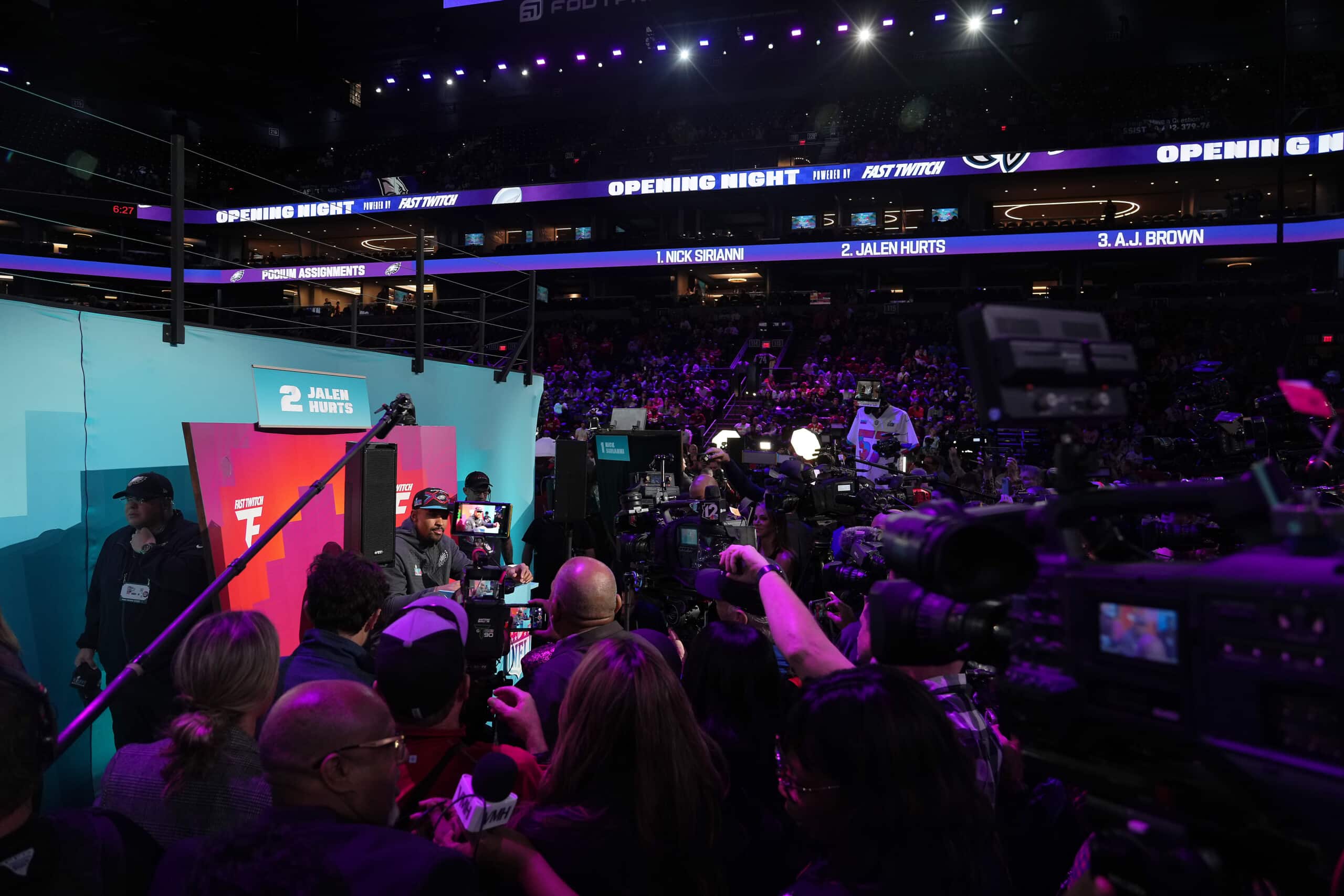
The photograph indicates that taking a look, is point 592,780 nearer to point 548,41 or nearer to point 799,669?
point 799,669

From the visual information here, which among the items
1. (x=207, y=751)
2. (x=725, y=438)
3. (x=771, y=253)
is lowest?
(x=207, y=751)

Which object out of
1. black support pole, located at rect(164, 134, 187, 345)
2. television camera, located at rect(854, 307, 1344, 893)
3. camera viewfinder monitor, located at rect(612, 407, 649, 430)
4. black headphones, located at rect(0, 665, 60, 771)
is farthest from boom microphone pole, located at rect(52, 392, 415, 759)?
camera viewfinder monitor, located at rect(612, 407, 649, 430)

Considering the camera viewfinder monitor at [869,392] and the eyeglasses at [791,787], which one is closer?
the eyeglasses at [791,787]

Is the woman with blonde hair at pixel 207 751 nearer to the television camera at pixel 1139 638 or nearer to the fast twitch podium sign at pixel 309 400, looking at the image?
the television camera at pixel 1139 638

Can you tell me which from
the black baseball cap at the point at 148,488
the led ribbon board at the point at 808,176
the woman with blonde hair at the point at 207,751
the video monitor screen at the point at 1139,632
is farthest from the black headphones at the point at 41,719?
the led ribbon board at the point at 808,176

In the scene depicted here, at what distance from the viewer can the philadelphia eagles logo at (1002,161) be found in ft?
66.6

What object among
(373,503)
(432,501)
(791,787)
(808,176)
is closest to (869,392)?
(432,501)

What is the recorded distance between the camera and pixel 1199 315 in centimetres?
1803

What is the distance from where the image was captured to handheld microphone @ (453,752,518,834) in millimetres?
1226

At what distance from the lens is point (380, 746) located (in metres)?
1.40

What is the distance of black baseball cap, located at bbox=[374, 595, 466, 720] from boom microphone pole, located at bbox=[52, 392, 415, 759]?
24.3 inches

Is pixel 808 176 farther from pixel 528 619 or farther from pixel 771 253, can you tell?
pixel 528 619

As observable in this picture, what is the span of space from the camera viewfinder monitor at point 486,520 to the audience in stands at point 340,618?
7.18ft

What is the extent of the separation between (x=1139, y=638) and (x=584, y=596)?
68.9 inches
